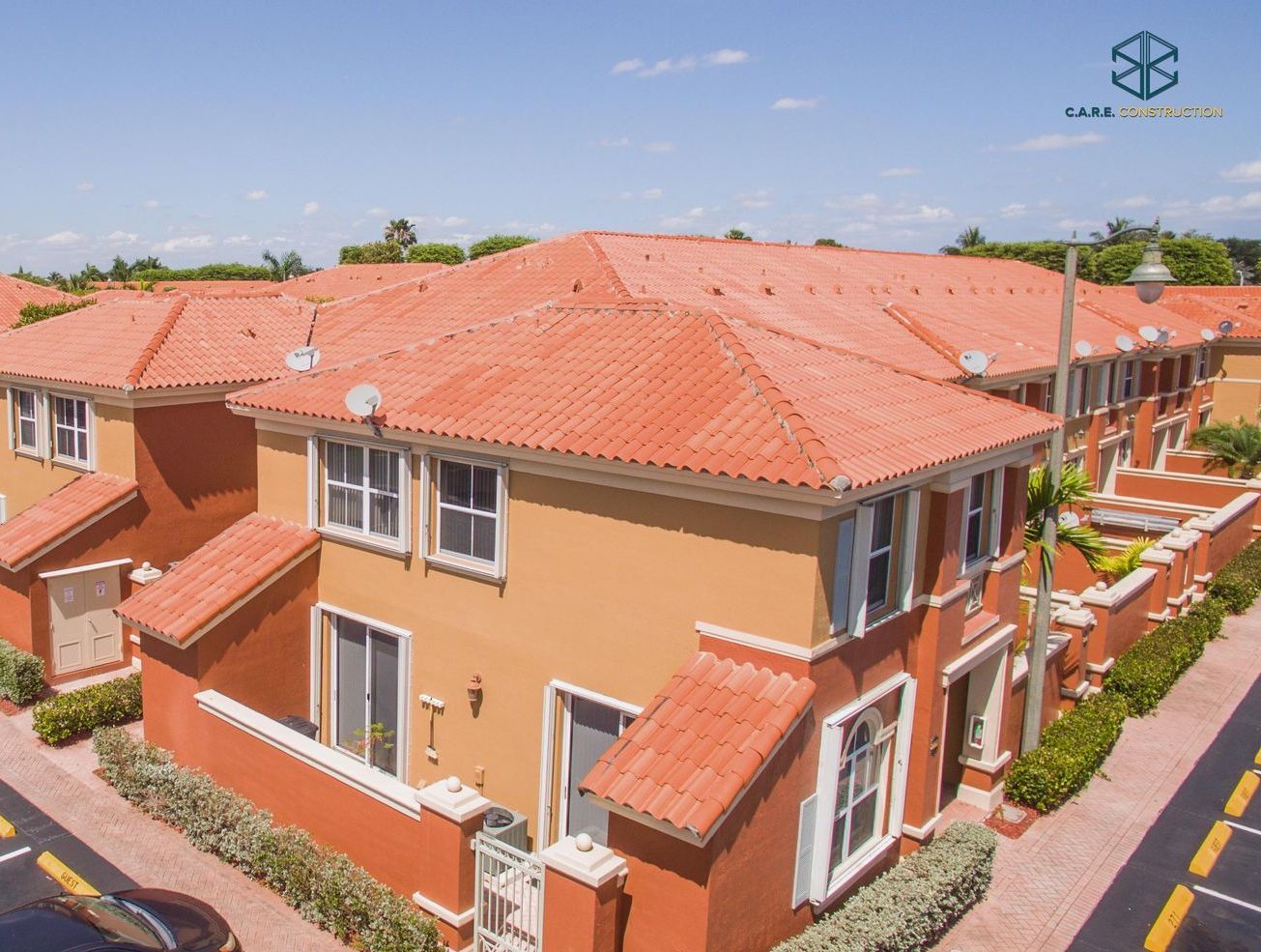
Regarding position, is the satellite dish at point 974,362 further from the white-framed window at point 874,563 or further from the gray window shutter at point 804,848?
the gray window shutter at point 804,848

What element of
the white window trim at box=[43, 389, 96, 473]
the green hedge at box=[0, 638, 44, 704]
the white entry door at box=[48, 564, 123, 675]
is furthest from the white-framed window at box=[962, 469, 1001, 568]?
the white window trim at box=[43, 389, 96, 473]

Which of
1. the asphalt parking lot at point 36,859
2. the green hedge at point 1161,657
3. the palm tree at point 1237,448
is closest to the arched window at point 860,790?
the asphalt parking lot at point 36,859

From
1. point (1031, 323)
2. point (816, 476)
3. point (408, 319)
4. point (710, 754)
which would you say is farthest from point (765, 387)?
point (1031, 323)

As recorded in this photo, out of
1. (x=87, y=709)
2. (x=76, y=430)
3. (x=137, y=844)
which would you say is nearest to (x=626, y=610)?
(x=137, y=844)

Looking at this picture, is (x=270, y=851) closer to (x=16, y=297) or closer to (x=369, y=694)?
(x=369, y=694)

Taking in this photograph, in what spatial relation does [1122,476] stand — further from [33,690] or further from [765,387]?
[33,690]

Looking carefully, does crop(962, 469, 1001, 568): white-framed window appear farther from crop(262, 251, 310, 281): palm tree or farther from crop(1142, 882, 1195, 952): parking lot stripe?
crop(262, 251, 310, 281): palm tree
